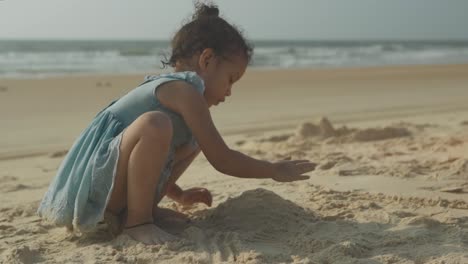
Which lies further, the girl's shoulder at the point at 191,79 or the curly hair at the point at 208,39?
the curly hair at the point at 208,39

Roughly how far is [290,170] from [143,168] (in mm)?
609

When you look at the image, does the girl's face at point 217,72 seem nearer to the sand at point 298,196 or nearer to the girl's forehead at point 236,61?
the girl's forehead at point 236,61

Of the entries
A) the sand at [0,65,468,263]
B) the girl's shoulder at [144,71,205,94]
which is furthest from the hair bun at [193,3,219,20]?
the sand at [0,65,468,263]

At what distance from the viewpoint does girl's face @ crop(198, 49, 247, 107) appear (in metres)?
2.46

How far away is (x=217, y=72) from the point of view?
246 centimetres

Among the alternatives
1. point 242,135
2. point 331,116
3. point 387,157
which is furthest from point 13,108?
point 387,157

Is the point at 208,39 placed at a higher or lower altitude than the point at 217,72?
higher

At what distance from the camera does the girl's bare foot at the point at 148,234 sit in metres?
2.22

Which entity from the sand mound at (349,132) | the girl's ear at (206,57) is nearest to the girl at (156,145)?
the girl's ear at (206,57)

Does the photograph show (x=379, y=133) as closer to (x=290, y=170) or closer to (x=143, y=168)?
(x=290, y=170)

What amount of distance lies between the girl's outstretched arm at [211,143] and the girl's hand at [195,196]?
19.2 inches

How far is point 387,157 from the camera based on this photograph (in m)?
4.14

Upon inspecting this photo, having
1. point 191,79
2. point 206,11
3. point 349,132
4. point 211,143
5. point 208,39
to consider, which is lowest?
point 349,132

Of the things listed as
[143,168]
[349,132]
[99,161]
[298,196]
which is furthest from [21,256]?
[349,132]
